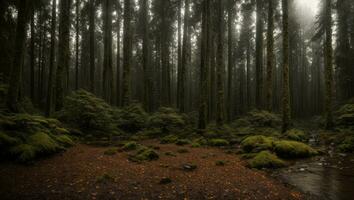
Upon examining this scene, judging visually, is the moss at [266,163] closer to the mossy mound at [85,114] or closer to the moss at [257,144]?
the moss at [257,144]

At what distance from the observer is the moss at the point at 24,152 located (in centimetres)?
629

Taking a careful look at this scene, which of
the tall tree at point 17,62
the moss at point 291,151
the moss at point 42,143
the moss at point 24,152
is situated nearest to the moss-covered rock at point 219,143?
the moss at point 291,151

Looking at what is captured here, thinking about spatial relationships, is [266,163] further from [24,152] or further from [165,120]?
[165,120]

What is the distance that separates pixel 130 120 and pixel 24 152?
926cm

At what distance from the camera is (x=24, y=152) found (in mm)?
6402

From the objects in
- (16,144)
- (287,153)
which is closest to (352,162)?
(287,153)

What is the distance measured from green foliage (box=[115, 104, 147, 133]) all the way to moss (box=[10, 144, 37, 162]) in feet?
28.1

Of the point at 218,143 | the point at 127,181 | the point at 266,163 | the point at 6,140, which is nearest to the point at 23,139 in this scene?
the point at 6,140

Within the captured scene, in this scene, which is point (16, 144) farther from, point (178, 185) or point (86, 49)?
point (86, 49)

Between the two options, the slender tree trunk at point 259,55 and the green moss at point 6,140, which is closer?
the green moss at point 6,140

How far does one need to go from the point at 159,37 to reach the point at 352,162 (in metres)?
22.3

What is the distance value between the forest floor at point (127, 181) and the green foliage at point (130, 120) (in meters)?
7.30

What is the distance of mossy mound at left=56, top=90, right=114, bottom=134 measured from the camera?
12312 mm

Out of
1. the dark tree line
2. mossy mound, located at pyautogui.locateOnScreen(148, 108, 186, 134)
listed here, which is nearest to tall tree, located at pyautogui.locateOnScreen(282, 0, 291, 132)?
the dark tree line
